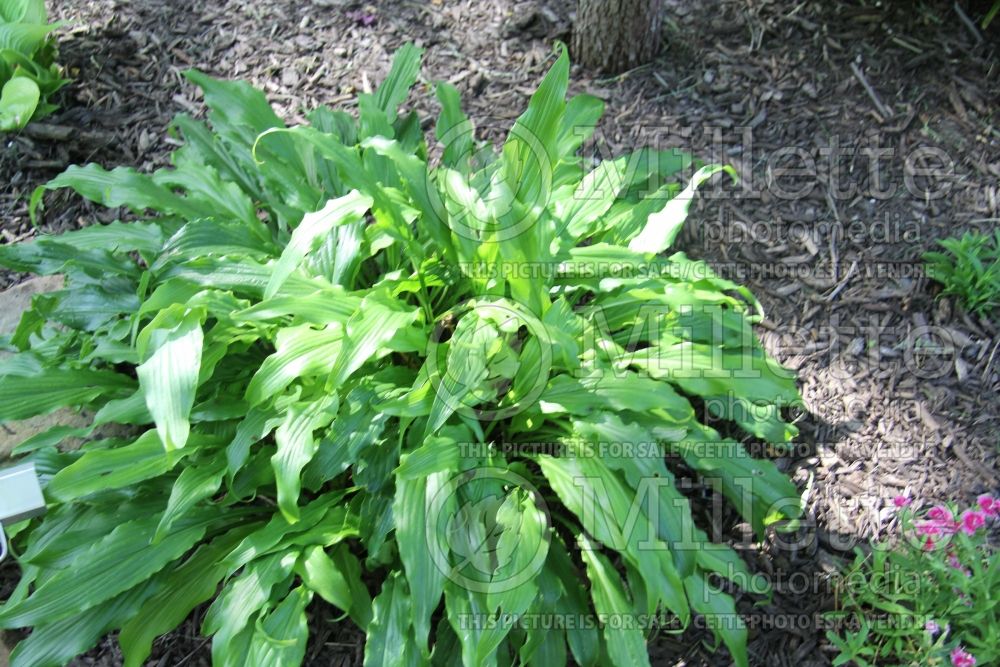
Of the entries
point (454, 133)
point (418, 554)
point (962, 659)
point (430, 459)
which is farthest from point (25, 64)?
point (962, 659)

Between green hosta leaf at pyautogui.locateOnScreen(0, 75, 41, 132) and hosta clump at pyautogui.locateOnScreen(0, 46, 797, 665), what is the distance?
804 millimetres

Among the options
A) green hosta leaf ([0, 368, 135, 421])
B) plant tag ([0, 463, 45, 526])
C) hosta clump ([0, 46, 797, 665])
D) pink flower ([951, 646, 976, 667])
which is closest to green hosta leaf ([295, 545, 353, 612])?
hosta clump ([0, 46, 797, 665])

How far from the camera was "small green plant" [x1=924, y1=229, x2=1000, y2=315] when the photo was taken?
2.94 m

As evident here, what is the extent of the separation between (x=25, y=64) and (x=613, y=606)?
9.37ft

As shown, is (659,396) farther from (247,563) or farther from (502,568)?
(247,563)

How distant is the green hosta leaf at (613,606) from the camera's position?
→ 2.08 meters

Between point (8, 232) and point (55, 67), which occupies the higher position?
point (55, 67)

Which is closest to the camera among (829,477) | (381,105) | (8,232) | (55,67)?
(829,477)

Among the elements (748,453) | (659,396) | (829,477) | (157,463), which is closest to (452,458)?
(659,396)

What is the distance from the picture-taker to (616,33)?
3422 millimetres

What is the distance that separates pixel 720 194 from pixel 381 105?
1.28m

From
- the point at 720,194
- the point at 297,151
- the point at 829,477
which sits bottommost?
the point at 829,477

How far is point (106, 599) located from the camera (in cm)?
211

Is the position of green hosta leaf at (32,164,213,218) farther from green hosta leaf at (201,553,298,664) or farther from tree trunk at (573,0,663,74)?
tree trunk at (573,0,663,74)
